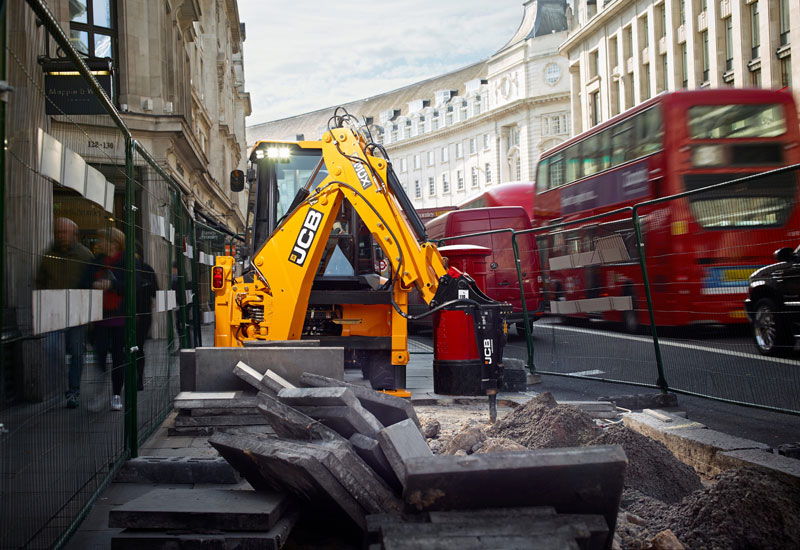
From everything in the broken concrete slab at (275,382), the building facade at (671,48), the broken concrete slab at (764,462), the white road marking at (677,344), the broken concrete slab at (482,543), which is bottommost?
the broken concrete slab at (764,462)

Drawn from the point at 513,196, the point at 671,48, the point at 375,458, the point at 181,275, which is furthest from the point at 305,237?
the point at 671,48

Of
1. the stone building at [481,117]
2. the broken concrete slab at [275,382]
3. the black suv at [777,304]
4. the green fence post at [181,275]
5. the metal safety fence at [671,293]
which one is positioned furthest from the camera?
the stone building at [481,117]

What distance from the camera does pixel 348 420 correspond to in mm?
4387

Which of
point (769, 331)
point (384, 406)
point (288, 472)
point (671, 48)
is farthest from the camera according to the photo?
point (671, 48)

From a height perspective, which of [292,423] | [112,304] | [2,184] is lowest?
[292,423]

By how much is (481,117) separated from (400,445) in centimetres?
8983

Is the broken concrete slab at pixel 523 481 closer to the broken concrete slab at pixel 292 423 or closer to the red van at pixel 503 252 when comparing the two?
the broken concrete slab at pixel 292 423

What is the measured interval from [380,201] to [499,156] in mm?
81971

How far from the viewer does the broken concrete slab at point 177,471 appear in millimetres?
4984

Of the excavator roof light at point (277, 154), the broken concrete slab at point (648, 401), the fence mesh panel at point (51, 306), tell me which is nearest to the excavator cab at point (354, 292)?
the excavator roof light at point (277, 154)

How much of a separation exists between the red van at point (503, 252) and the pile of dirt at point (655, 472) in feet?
19.0

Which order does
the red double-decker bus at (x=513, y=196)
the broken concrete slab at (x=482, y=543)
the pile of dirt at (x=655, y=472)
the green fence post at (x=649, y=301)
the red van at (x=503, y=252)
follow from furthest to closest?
the red double-decker bus at (x=513, y=196) → the red van at (x=503, y=252) → the green fence post at (x=649, y=301) → the pile of dirt at (x=655, y=472) → the broken concrete slab at (x=482, y=543)

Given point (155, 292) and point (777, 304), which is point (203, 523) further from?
point (777, 304)

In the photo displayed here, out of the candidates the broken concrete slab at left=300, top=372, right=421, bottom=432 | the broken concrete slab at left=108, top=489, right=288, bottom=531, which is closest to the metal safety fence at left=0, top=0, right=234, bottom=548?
the broken concrete slab at left=108, top=489, right=288, bottom=531
